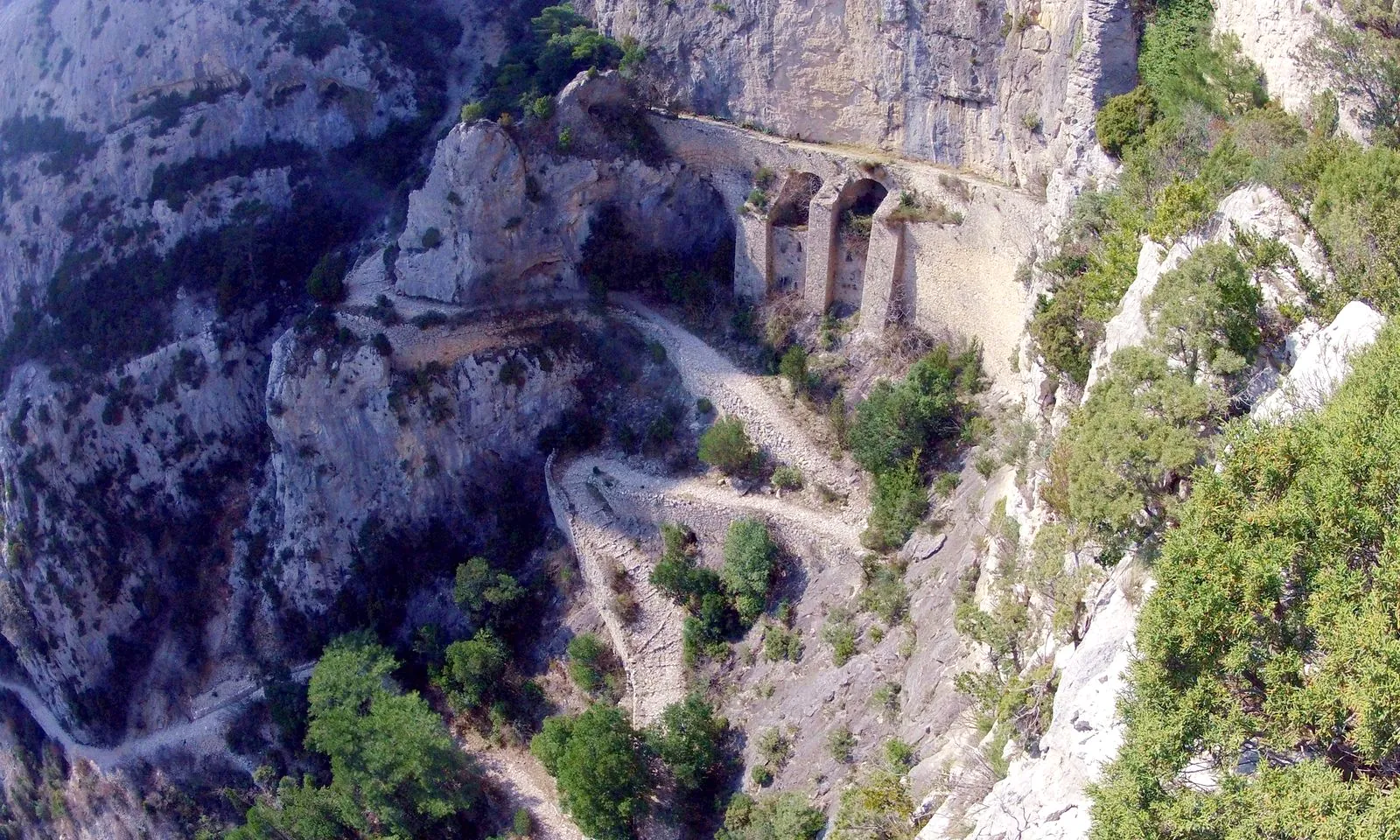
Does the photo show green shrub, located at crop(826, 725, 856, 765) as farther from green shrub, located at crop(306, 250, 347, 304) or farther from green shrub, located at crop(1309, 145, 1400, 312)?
green shrub, located at crop(306, 250, 347, 304)

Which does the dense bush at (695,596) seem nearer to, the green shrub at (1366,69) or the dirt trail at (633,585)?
the dirt trail at (633,585)

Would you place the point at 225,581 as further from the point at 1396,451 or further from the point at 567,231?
the point at 1396,451

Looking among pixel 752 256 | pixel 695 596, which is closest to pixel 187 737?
pixel 695 596

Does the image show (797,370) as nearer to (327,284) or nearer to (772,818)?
(772,818)

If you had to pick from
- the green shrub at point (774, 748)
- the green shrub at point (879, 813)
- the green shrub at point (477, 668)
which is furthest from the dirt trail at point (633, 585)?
the green shrub at point (879, 813)

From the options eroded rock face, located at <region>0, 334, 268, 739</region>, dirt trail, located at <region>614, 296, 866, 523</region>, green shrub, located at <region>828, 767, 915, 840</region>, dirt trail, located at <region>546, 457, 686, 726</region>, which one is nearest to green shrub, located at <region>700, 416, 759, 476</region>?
dirt trail, located at <region>614, 296, 866, 523</region>

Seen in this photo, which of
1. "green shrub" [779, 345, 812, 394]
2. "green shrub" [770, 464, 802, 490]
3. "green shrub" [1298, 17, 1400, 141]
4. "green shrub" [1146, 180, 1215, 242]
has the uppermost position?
"green shrub" [1298, 17, 1400, 141]

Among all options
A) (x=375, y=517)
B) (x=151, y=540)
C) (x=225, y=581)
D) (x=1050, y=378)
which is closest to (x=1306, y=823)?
(x=1050, y=378)
